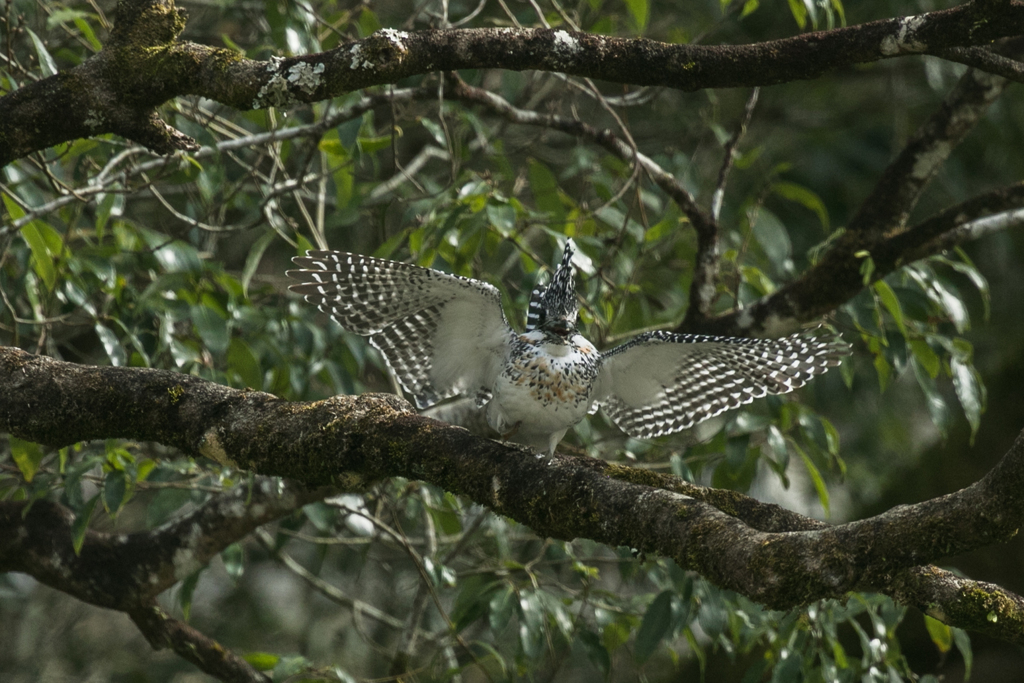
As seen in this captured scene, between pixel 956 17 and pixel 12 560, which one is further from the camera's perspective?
pixel 12 560

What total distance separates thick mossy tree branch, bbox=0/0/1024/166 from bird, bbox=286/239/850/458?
0.77m

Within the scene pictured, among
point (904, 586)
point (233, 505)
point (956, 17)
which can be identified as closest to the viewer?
point (904, 586)

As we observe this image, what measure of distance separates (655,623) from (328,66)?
2255 millimetres

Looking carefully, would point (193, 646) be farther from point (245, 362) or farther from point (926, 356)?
point (926, 356)

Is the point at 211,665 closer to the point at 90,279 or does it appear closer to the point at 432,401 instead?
the point at 432,401

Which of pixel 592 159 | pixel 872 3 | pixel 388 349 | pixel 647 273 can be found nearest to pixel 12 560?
pixel 388 349

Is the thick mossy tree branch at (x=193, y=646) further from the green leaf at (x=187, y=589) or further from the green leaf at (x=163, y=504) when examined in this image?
the green leaf at (x=163, y=504)

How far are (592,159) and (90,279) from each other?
2420mm

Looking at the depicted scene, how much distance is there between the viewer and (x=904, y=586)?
7.27 ft

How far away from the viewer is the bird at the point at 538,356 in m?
3.67

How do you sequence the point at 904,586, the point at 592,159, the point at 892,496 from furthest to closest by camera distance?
the point at 892,496, the point at 592,159, the point at 904,586

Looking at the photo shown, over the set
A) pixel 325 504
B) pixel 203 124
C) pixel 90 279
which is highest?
pixel 203 124

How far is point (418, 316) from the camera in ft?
13.2

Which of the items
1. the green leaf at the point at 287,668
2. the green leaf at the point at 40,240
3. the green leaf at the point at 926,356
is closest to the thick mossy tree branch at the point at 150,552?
the green leaf at the point at 287,668
